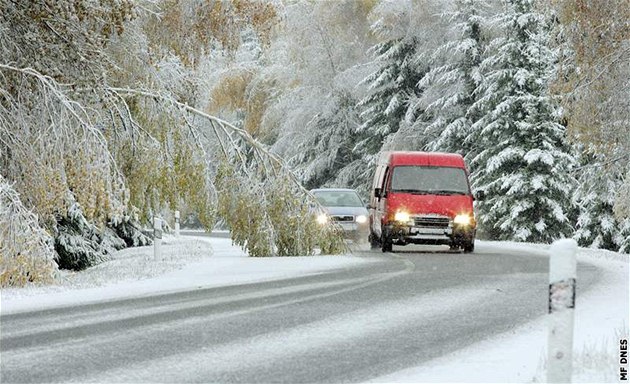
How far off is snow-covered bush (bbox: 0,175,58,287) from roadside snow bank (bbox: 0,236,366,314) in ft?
0.76

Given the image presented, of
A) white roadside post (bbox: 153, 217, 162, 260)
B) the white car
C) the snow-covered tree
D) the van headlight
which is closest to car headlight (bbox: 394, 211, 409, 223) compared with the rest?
the van headlight

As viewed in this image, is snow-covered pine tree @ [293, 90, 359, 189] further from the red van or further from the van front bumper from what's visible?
the van front bumper

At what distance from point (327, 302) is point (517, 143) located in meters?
28.4

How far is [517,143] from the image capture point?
128ft

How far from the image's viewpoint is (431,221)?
22703 millimetres

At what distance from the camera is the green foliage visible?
20141 mm

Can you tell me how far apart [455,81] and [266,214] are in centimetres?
2619

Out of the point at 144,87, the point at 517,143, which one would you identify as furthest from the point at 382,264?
the point at 517,143

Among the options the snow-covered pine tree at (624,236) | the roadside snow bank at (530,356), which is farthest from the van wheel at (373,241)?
the roadside snow bank at (530,356)

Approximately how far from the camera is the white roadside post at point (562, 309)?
5.41m

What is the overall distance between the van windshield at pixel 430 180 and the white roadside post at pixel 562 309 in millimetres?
17797

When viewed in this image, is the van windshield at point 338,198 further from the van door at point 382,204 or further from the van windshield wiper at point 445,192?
the van windshield wiper at point 445,192

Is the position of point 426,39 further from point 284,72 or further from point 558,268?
point 558,268

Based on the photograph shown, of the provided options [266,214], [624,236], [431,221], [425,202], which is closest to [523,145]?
[624,236]
